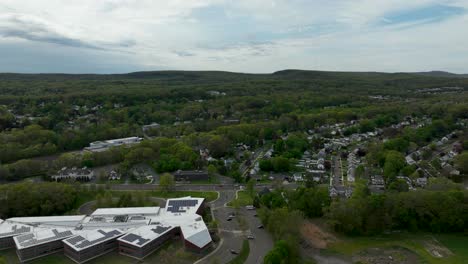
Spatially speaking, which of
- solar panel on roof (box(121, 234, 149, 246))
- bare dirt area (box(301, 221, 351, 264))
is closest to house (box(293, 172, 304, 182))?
bare dirt area (box(301, 221, 351, 264))

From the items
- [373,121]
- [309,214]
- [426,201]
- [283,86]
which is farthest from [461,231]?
[283,86]

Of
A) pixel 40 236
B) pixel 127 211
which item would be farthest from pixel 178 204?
pixel 40 236

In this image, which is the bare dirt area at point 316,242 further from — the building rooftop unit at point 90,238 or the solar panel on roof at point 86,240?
the solar panel on roof at point 86,240

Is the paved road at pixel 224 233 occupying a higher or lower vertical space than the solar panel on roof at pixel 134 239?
lower

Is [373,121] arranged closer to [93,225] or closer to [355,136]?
[355,136]

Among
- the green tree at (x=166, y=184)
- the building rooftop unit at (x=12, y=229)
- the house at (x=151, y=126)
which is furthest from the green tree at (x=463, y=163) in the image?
the house at (x=151, y=126)

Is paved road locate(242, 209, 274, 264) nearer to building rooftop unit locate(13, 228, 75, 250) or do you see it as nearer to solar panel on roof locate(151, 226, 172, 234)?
solar panel on roof locate(151, 226, 172, 234)

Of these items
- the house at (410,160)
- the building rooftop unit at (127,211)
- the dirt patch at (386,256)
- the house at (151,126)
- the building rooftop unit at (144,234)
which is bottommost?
the dirt patch at (386,256)
